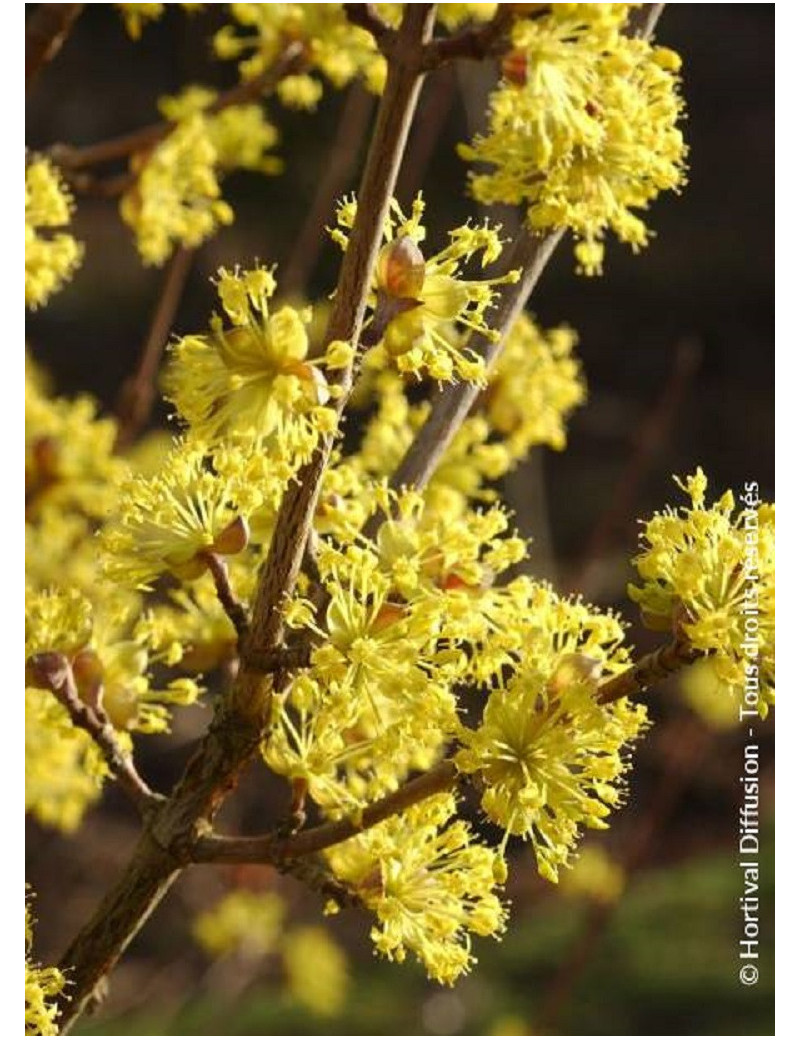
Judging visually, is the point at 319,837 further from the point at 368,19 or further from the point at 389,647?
the point at 368,19

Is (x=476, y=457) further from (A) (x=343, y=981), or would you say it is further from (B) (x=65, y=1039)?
(A) (x=343, y=981)

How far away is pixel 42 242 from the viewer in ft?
4.99

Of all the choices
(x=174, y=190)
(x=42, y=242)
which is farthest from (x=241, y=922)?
(x=42, y=242)

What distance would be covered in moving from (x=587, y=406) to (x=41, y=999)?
20.8 feet

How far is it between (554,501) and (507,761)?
20.5 ft

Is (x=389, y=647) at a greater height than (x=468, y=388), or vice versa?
(x=468, y=388)

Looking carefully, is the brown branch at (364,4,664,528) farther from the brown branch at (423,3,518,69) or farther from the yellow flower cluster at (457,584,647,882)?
the brown branch at (423,3,518,69)

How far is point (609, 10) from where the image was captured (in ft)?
3.14

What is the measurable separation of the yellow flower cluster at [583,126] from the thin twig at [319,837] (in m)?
0.42

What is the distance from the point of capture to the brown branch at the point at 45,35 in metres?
1.55

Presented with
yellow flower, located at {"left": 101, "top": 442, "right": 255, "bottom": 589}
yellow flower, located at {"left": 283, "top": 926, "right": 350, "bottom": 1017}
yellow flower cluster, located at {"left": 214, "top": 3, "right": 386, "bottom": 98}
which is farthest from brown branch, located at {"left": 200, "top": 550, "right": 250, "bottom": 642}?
yellow flower, located at {"left": 283, "top": 926, "right": 350, "bottom": 1017}
